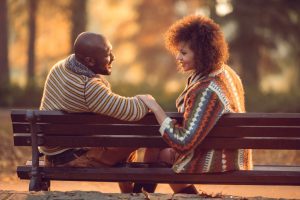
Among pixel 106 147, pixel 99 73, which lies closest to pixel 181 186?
pixel 106 147

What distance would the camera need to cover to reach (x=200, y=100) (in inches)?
210

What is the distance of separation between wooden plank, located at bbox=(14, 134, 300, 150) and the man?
7.4 inches

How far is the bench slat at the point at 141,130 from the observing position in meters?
5.57

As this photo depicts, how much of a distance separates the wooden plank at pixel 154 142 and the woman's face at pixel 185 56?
0.58 m

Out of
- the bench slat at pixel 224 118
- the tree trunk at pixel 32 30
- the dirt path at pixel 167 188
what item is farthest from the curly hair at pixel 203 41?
the tree trunk at pixel 32 30

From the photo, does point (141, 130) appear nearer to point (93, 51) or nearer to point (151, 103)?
point (151, 103)

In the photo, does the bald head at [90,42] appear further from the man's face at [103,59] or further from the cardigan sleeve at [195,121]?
the cardigan sleeve at [195,121]

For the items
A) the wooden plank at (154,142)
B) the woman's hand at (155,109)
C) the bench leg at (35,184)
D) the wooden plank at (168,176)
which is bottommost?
the bench leg at (35,184)

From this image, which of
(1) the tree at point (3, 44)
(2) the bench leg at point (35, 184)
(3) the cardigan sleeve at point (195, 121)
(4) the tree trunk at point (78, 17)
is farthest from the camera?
(4) the tree trunk at point (78, 17)

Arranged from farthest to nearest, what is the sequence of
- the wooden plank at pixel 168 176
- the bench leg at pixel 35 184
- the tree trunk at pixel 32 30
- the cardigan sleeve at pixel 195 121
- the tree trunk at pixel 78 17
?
the tree trunk at pixel 32 30 < the tree trunk at pixel 78 17 < the bench leg at pixel 35 184 < the wooden plank at pixel 168 176 < the cardigan sleeve at pixel 195 121

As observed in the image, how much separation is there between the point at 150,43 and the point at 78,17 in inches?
542

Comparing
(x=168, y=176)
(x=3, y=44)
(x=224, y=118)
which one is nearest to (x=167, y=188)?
(x=168, y=176)

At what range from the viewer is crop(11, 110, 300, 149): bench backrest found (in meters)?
5.55

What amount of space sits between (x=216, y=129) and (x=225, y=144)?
133 mm
